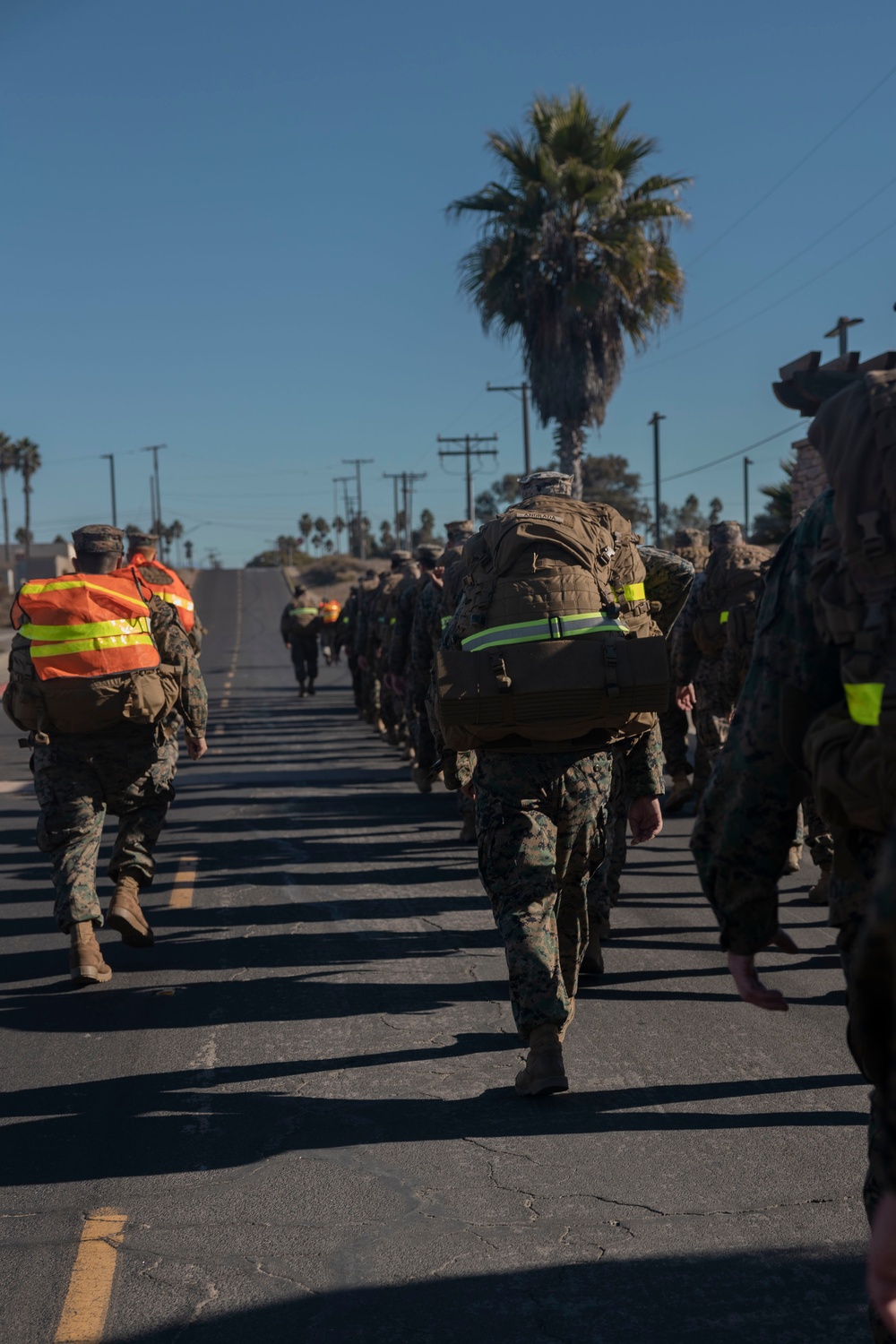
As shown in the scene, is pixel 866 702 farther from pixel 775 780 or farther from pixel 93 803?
pixel 93 803

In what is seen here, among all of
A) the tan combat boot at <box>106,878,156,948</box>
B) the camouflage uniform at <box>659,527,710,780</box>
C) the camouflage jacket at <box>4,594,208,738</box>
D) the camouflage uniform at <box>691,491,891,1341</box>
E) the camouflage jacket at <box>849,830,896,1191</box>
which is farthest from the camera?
the camouflage uniform at <box>659,527,710,780</box>

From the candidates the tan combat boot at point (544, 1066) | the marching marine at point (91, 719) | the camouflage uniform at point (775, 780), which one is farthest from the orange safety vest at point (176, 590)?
the camouflage uniform at point (775, 780)

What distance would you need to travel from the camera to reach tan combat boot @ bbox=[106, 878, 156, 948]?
21.9 ft

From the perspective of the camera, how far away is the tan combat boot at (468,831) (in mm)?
10149

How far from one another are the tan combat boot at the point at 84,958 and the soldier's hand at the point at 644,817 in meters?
2.55

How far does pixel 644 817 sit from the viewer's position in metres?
5.77

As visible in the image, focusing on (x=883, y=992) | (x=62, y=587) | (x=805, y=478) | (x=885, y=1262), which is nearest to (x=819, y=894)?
(x=62, y=587)

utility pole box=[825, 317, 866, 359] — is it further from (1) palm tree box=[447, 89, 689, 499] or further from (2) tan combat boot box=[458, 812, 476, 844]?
(2) tan combat boot box=[458, 812, 476, 844]

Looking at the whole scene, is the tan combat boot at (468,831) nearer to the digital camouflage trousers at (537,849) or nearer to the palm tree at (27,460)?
the digital camouflage trousers at (537,849)

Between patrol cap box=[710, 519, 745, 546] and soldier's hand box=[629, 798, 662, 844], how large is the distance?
368 centimetres

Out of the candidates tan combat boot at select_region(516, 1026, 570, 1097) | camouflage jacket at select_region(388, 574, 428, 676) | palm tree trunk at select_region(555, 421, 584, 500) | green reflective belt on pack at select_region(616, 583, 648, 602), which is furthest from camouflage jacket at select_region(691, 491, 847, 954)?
palm tree trunk at select_region(555, 421, 584, 500)

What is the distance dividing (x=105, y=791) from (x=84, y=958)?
0.82 m

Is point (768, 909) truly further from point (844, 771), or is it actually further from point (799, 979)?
point (799, 979)

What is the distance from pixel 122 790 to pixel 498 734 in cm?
268
